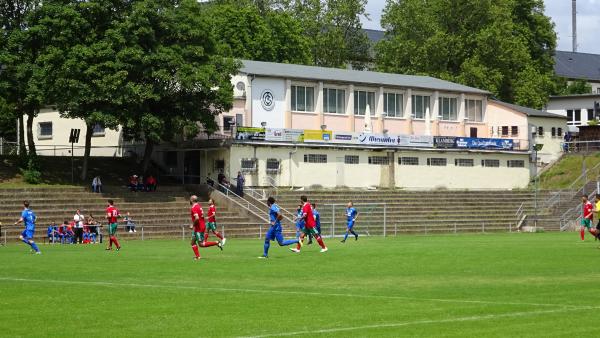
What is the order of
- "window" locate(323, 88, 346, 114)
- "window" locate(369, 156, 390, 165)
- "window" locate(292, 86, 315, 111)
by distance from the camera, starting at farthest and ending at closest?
"window" locate(323, 88, 346, 114), "window" locate(292, 86, 315, 111), "window" locate(369, 156, 390, 165)

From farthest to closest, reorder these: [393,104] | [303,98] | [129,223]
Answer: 1. [393,104]
2. [303,98]
3. [129,223]

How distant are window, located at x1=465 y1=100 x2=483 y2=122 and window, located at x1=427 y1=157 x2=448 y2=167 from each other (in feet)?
34.6

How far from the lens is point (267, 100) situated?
79.8 meters

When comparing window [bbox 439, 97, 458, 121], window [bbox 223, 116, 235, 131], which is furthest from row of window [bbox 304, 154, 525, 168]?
window [bbox 439, 97, 458, 121]

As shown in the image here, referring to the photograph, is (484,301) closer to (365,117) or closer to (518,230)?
(518,230)

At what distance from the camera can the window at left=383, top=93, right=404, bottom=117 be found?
3466 inches

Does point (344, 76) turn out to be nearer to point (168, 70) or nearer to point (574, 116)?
point (168, 70)

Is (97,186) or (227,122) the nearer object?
(97,186)

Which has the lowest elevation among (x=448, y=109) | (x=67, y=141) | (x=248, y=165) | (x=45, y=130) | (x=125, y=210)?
(x=125, y=210)

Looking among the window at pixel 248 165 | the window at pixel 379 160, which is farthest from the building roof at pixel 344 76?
the window at pixel 379 160

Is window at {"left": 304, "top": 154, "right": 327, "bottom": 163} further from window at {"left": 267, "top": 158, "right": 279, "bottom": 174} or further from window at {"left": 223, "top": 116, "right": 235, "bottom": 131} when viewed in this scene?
window at {"left": 223, "top": 116, "right": 235, "bottom": 131}

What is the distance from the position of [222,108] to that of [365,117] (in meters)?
16.0

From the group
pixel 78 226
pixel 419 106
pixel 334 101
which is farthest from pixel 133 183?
pixel 419 106

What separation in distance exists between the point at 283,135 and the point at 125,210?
17.0m
